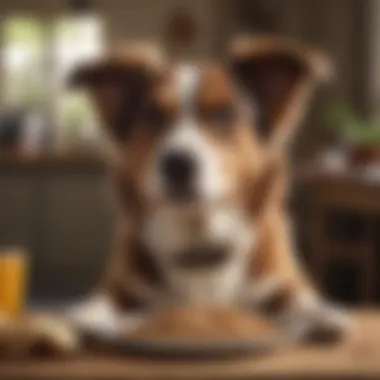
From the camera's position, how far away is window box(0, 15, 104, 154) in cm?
579

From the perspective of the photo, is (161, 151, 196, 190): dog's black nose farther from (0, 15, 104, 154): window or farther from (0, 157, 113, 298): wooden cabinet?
(0, 15, 104, 154): window

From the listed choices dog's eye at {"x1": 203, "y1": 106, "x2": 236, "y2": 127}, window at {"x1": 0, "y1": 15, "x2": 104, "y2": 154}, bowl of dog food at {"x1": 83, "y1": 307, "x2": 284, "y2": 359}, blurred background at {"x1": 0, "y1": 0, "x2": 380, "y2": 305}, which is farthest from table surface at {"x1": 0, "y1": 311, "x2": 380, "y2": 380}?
window at {"x1": 0, "y1": 15, "x2": 104, "y2": 154}

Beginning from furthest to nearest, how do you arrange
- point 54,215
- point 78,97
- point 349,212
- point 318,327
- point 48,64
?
point 48,64
point 54,215
point 78,97
point 349,212
point 318,327

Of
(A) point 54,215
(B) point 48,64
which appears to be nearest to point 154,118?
(A) point 54,215

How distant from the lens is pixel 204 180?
1040mm

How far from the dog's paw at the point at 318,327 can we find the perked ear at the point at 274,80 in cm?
19

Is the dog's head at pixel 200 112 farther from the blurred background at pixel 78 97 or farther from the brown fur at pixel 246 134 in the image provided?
the blurred background at pixel 78 97

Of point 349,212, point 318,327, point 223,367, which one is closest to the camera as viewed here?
point 223,367

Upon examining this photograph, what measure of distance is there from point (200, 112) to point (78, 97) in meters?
4.05

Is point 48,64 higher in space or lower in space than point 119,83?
higher

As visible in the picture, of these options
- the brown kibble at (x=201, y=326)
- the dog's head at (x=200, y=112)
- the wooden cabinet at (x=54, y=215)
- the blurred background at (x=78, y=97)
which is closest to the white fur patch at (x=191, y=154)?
the dog's head at (x=200, y=112)

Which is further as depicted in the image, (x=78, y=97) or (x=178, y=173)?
(x=78, y=97)

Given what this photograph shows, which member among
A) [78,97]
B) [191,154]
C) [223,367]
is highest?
[78,97]

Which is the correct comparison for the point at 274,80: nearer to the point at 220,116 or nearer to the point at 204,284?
the point at 220,116
